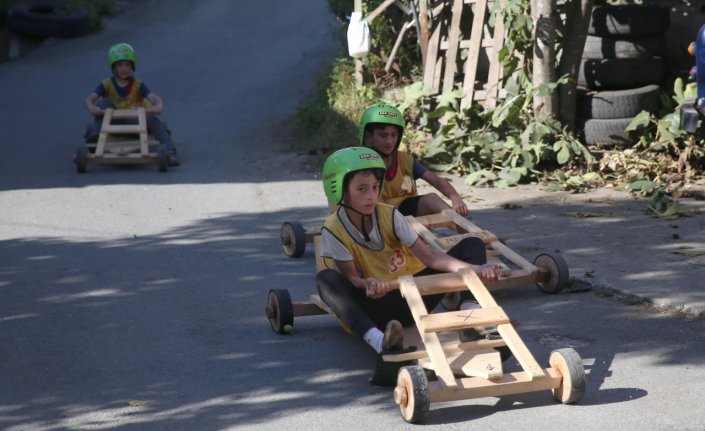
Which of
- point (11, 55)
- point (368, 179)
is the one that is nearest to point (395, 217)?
point (368, 179)

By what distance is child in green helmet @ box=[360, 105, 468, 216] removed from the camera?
696cm

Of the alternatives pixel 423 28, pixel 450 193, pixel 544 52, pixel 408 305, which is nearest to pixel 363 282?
pixel 408 305

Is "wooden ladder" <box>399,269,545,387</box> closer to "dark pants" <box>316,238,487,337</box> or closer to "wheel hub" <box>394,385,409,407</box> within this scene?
"wheel hub" <box>394,385,409,407</box>

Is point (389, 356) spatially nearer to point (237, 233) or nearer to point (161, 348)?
point (161, 348)

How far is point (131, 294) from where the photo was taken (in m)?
6.79

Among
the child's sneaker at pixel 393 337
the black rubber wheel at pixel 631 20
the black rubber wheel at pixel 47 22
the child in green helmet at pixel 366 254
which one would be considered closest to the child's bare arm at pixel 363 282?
the child in green helmet at pixel 366 254

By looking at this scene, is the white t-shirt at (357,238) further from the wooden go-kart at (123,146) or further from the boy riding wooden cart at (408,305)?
the wooden go-kart at (123,146)

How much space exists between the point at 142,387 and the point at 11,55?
16900 millimetres

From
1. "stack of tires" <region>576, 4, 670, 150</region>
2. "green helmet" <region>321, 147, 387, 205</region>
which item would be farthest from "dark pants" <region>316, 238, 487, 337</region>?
"stack of tires" <region>576, 4, 670, 150</region>

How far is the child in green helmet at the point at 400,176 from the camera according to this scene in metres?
6.96

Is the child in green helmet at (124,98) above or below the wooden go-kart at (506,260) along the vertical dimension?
above

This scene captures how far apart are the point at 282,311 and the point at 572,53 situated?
5.66m

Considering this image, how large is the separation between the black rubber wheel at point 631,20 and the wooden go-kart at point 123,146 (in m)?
4.84

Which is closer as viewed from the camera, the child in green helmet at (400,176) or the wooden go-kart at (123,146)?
the child in green helmet at (400,176)
